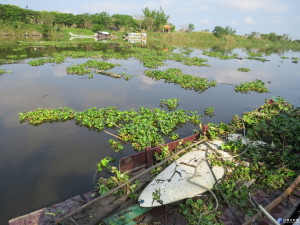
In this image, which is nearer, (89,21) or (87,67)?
(87,67)

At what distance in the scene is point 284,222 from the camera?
9.75ft

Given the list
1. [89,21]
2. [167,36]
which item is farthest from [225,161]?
[89,21]

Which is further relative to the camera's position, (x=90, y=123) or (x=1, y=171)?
(x=90, y=123)

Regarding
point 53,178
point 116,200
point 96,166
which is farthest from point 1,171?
point 116,200

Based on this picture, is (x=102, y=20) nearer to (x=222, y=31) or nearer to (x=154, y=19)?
(x=154, y=19)

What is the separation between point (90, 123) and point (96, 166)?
255 centimetres

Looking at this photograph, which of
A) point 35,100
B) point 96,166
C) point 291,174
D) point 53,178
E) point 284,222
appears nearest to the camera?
point 284,222

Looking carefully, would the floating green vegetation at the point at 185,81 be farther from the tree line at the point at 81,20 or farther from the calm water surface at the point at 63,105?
the tree line at the point at 81,20

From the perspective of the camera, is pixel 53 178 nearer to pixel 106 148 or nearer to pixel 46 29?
pixel 106 148

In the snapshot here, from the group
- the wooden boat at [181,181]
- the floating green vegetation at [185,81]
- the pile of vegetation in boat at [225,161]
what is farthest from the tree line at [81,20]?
the wooden boat at [181,181]

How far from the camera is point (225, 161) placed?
15.0ft

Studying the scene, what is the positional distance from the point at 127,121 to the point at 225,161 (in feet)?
14.7

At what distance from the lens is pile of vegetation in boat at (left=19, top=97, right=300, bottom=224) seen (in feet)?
11.6

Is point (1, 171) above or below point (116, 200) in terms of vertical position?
below
